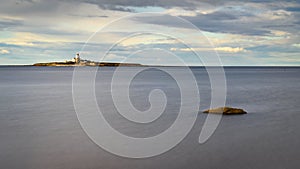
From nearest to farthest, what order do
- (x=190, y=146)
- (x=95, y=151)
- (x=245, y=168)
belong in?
1. (x=245, y=168)
2. (x=95, y=151)
3. (x=190, y=146)

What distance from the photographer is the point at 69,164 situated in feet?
34.3

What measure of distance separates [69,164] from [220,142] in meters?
6.14

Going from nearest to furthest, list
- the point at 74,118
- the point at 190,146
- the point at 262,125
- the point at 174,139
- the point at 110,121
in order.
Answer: the point at 190,146, the point at 174,139, the point at 262,125, the point at 110,121, the point at 74,118

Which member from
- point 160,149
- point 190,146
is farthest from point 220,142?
point 160,149

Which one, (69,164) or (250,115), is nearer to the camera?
(69,164)

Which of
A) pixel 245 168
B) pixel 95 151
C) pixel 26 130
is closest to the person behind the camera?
pixel 245 168

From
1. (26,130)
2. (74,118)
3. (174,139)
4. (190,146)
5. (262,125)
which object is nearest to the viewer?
(190,146)

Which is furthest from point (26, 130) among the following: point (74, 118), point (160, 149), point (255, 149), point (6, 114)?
point (255, 149)

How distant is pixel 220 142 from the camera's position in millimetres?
13531

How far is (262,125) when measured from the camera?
17.0m

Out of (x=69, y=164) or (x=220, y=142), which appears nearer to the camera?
(x=69, y=164)

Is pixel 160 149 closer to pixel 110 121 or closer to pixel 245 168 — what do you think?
pixel 245 168

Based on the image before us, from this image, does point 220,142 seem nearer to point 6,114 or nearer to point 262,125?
point 262,125

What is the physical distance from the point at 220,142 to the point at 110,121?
6.87 m
